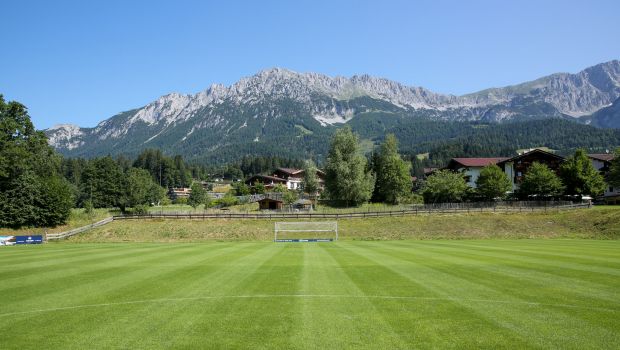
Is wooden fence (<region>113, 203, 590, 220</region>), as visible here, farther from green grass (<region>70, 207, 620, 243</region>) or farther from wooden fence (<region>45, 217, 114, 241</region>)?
wooden fence (<region>45, 217, 114, 241</region>)

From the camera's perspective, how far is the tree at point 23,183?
207 feet

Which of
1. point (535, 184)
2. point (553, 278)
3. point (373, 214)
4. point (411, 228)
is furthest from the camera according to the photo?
point (535, 184)

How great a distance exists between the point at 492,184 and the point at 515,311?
79404 millimetres

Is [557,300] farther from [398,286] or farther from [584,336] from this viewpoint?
[398,286]

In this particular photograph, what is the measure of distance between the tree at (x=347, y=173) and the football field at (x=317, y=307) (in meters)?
64.7

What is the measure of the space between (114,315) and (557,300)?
1255cm

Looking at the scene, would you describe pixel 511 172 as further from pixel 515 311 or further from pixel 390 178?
pixel 515 311

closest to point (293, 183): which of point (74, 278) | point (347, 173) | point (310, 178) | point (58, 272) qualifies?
point (310, 178)

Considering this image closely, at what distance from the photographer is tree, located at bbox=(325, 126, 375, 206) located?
86.0m

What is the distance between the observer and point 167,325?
10672 millimetres

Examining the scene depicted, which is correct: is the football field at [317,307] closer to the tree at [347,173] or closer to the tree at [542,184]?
the tree at [347,173]

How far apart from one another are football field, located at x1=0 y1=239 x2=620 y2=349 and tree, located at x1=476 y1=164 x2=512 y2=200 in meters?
67.3

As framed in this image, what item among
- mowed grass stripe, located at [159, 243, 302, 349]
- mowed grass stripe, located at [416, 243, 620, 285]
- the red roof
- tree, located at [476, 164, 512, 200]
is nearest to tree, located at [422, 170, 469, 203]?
tree, located at [476, 164, 512, 200]

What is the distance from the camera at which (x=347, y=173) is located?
86312mm
